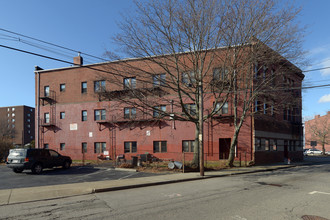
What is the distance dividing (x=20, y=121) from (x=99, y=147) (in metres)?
80.2

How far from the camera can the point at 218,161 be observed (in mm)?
24219

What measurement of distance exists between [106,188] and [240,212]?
6085mm

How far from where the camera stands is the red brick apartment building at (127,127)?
24656 mm

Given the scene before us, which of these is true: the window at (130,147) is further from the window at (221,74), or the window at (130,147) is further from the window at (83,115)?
the window at (221,74)

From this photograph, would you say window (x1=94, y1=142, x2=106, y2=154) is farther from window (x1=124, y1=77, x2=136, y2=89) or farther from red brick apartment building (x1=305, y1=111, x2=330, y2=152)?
red brick apartment building (x1=305, y1=111, x2=330, y2=152)

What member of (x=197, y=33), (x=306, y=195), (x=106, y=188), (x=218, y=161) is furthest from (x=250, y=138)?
(x=106, y=188)

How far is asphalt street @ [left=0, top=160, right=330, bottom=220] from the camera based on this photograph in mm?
6887

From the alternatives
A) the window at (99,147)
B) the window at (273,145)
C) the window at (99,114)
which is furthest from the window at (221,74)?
the window at (99,147)

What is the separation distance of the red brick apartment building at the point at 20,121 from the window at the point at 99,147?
75.4m

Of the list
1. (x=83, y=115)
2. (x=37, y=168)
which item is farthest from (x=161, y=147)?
(x=37, y=168)

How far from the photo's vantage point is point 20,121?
308 ft

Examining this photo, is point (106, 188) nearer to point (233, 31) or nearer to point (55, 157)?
point (55, 157)

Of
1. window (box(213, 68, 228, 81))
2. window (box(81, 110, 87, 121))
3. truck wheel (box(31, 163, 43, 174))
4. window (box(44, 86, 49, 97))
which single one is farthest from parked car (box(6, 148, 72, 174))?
window (box(44, 86, 49, 97))

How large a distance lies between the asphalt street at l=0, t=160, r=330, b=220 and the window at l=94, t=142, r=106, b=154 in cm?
1929
